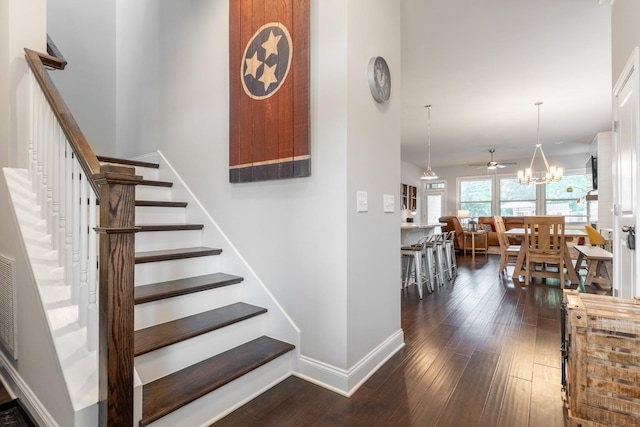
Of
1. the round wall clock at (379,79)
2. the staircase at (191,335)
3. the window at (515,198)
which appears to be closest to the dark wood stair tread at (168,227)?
the staircase at (191,335)

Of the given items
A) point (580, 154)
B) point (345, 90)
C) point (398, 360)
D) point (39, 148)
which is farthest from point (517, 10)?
point (580, 154)

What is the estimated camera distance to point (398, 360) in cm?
230

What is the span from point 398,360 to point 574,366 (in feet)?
3.56

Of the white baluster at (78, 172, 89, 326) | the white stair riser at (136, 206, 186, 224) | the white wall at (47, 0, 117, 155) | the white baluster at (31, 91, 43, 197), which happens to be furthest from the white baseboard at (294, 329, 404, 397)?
the white wall at (47, 0, 117, 155)

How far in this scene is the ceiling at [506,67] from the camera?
2824 millimetres

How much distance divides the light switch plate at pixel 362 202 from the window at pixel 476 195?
9.96 meters

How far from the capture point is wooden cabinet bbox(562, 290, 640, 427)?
1.37 m

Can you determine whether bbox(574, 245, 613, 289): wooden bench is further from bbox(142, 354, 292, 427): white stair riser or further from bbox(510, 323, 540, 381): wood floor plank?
bbox(142, 354, 292, 427): white stair riser

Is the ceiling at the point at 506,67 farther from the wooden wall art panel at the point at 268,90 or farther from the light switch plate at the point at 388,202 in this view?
the light switch plate at the point at 388,202

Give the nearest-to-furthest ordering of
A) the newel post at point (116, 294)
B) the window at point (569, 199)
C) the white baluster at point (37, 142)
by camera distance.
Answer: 1. the newel post at point (116, 294)
2. the white baluster at point (37, 142)
3. the window at point (569, 199)

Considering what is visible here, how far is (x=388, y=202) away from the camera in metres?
2.37

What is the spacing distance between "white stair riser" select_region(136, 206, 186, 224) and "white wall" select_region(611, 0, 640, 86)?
3450mm

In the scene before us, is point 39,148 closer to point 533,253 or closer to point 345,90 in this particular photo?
point 345,90

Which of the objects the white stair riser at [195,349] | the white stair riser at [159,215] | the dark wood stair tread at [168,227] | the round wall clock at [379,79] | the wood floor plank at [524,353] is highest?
the round wall clock at [379,79]
